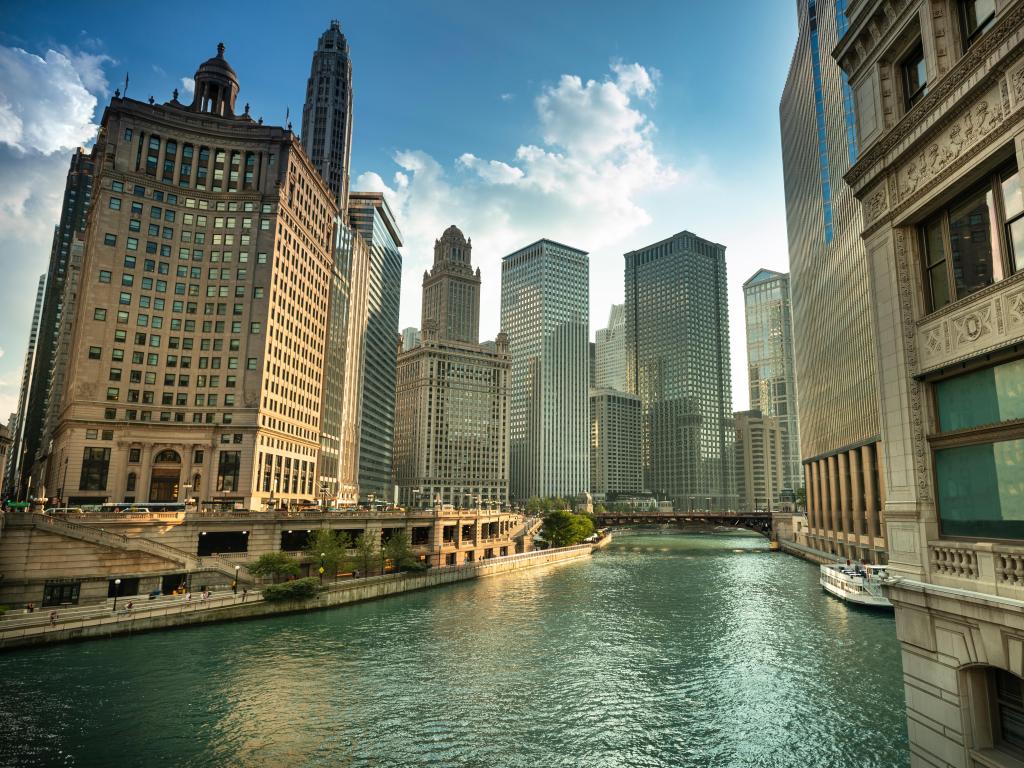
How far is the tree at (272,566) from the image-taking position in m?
69.4

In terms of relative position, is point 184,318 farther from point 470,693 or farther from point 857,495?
point 857,495

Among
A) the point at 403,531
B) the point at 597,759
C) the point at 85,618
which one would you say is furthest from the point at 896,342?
the point at 403,531

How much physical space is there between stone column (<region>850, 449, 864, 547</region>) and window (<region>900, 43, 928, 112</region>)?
109454mm

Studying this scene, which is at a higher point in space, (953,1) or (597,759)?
(953,1)

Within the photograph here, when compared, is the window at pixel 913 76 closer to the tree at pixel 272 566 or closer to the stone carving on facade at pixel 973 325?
the stone carving on facade at pixel 973 325

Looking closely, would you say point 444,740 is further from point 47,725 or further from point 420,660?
point 47,725

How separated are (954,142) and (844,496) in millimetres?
122581

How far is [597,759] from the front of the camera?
99.4 ft

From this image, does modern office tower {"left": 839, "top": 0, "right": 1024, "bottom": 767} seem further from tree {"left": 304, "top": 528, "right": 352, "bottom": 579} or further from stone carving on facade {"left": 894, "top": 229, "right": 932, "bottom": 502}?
tree {"left": 304, "top": 528, "right": 352, "bottom": 579}

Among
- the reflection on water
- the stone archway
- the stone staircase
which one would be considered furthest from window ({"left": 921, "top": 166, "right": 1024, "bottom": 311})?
the stone archway

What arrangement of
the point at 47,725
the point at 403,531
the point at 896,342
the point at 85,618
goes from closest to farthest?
the point at 896,342 < the point at 47,725 < the point at 85,618 < the point at 403,531

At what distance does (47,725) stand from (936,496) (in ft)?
139

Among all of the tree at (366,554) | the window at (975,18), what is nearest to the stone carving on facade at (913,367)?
the window at (975,18)

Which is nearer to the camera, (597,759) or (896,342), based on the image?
(896,342)
